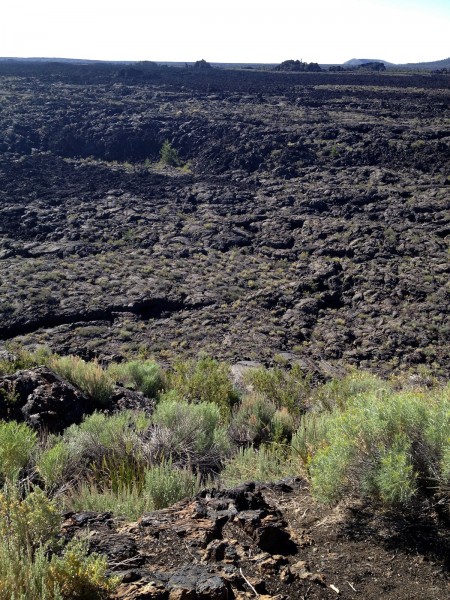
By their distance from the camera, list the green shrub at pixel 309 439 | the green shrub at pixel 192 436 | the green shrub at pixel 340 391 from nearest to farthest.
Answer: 1. the green shrub at pixel 309 439
2. the green shrub at pixel 192 436
3. the green shrub at pixel 340 391

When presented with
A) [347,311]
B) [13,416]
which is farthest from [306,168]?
[13,416]

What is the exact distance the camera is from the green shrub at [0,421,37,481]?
4148 mm

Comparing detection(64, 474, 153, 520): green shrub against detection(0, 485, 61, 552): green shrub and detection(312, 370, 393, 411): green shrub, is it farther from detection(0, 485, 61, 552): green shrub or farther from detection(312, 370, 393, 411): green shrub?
detection(312, 370, 393, 411): green shrub

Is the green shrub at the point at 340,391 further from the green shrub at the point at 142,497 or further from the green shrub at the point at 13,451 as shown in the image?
the green shrub at the point at 13,451

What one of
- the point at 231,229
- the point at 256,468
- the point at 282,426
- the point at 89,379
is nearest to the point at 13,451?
the point at 256,468

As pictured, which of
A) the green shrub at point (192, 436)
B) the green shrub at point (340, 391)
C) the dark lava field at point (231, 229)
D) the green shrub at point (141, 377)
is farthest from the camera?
the dark lava field at point (231, 229)

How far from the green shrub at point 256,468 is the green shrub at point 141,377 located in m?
3.78

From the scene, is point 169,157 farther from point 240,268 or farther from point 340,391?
point 340,391

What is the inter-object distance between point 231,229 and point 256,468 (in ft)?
54.5

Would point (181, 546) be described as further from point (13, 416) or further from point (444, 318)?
point (444, 318)

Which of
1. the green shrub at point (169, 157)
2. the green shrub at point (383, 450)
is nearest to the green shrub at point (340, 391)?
the green shrub at point (383, 450)

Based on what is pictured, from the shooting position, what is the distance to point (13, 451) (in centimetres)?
429

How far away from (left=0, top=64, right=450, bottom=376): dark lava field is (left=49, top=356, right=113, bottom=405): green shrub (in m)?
5.08

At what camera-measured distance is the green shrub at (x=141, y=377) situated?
8.80 meters
